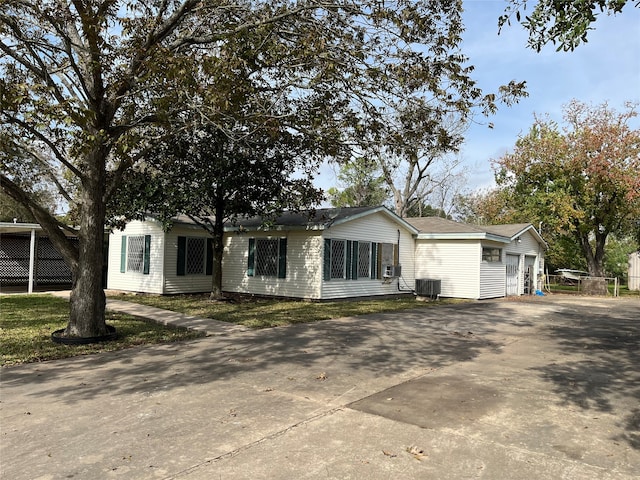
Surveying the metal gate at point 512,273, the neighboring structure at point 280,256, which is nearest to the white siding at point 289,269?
the neighboring structure at point 280,256

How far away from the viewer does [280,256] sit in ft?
55.3

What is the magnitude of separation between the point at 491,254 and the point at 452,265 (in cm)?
195

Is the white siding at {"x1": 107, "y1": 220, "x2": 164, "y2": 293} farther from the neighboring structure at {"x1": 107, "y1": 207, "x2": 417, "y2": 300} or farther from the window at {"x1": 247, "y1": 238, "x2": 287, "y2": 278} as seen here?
the window at {"x1": 247, "y1": 238, "x2": 287, "y2": 278}

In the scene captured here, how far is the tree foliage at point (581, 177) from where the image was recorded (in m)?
24.9

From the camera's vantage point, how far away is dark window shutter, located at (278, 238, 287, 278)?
16.7 metres

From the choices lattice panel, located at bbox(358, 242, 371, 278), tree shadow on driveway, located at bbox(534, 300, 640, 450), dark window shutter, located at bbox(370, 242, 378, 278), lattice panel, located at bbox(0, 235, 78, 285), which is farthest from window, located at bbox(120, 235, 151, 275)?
tree shadow on driveway, located at bbox(534, 300, 640, 450)

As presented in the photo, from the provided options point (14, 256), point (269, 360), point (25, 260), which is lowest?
point (269, 360)

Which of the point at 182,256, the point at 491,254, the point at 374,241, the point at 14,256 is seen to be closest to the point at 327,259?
the point at 374,241

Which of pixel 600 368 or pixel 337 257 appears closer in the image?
pixel 600 368

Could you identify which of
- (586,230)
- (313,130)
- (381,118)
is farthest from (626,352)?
(586,230)

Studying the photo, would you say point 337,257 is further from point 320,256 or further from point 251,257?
point 251,257

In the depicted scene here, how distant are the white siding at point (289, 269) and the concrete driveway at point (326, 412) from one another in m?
7.15

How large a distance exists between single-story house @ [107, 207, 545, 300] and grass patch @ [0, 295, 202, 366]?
478 centimetres

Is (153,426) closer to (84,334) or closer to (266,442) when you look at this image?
(266,442)
